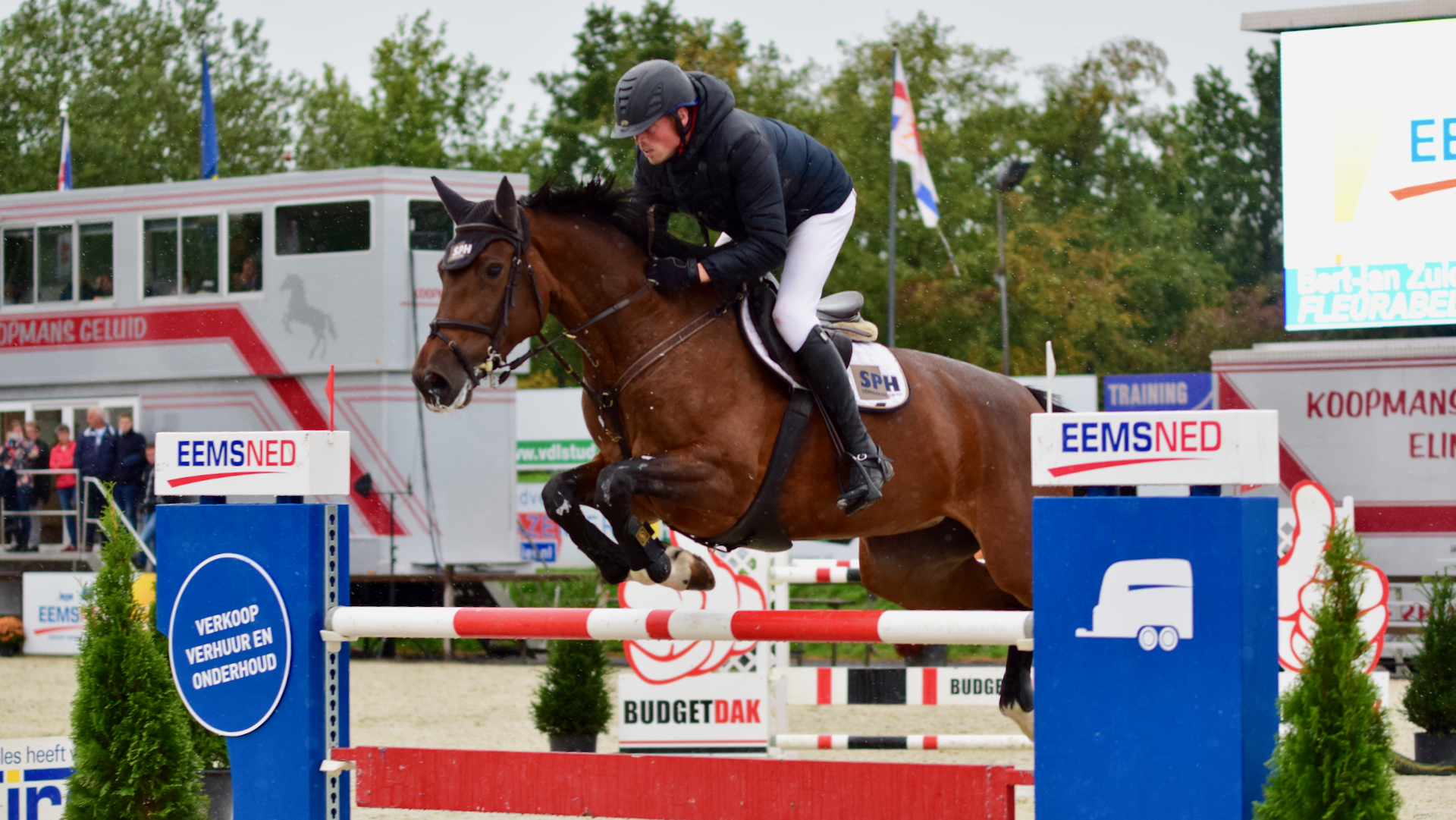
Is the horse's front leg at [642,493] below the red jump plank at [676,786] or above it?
above

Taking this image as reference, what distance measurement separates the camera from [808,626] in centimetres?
327

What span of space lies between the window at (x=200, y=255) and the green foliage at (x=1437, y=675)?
10.2m

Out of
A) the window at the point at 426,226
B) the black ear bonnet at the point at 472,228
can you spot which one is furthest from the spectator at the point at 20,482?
the black ear bonnet at the point at 472,228

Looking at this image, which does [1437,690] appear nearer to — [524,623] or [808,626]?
[808,626]

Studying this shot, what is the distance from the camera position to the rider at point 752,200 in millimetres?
3828

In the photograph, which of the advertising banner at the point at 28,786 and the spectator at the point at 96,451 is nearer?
the advertising banner at the point at 28,786

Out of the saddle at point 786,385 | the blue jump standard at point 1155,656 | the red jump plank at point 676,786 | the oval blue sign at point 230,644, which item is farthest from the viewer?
the saddle at point 786,385

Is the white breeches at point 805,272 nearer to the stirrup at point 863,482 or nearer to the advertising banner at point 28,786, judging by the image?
the stirrup at point 863,482

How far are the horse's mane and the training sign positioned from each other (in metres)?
0.93

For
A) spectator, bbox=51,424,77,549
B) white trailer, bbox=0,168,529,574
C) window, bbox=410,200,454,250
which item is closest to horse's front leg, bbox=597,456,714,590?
white trailer, bbox=0,168,529,574

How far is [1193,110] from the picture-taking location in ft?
149

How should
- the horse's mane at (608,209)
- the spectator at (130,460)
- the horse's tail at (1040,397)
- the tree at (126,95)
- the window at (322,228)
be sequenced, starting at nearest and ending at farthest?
the horse's mane at (608,209)
the horse's tail at (1040,397)
the spectator at (130,460)
the window at (322,228)
the tree at (126,95)

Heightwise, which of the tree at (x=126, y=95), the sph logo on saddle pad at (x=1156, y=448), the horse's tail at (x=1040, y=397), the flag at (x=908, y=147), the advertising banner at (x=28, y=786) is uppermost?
the tree at (x=126, y=95)

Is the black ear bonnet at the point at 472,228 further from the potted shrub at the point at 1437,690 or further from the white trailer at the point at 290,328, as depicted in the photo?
the white trailer at the point at 290,328
